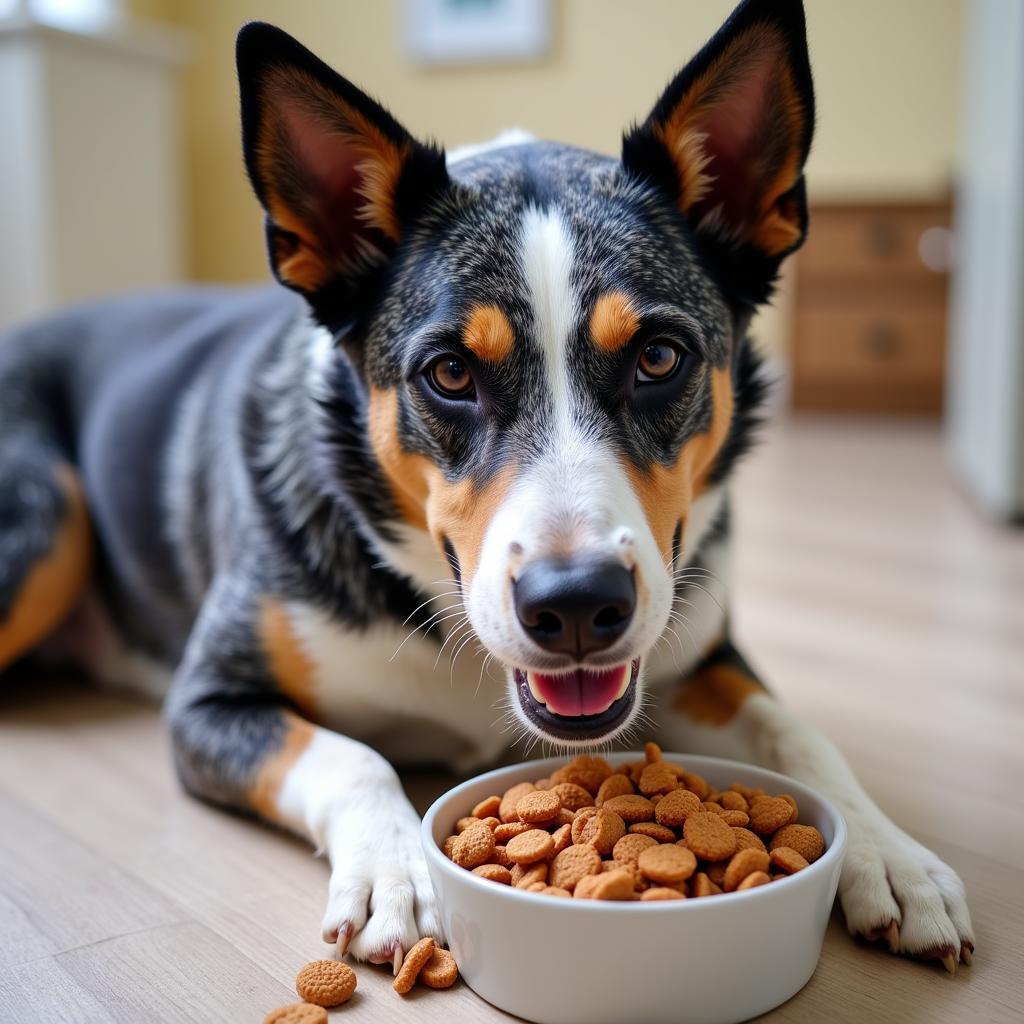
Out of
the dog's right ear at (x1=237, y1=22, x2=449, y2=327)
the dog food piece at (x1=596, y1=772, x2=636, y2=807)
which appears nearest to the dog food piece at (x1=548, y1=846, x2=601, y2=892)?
the dog food piece at (x1=596, y1=772, x2=636, y2=807)

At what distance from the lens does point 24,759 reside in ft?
6.50

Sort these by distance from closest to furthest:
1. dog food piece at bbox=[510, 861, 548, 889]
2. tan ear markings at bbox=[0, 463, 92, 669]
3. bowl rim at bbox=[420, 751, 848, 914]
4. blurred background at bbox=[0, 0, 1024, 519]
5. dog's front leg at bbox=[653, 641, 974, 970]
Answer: bowl rim at bbox=[420, 751, 848, 914]
dog food piece at bbox=[510, 861, 548, 889]
dog's front leg at bbox=[653, 641, 974, 970]
tan ear markings at bbox=[0, 463, 92, 669]
blurred background at bbox=[0, 0, 1024, 519]

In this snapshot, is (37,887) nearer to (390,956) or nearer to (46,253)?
(390,956)

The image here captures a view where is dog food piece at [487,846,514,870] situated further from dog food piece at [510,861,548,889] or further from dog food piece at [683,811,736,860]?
dog food piece at [683,811,736,860]

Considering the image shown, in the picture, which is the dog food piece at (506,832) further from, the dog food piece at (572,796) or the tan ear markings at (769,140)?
the tan ear markings at (769,140)

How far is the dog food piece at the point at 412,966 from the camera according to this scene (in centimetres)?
121

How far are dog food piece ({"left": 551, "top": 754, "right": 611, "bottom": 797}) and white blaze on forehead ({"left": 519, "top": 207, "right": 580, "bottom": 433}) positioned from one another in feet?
1.27

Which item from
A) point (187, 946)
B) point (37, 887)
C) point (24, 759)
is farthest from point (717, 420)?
point (24, 759)

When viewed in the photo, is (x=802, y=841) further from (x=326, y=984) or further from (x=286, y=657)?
(x=286, y=657)

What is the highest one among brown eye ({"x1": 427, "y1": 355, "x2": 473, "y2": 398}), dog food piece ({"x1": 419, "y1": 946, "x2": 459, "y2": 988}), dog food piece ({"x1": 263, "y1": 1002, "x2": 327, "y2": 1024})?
brown eye ({"x1": 427, "y1": 355, "x2": 473, "y2": 398})

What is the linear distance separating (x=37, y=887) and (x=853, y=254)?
18.4 ft

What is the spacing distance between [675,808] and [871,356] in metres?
5.43

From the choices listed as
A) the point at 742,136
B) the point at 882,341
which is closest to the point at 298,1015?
the point at 742,136

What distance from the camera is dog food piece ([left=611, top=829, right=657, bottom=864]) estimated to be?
1.18m
